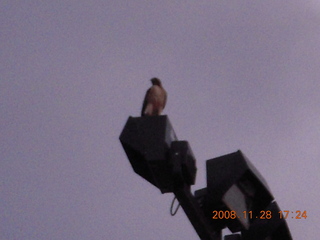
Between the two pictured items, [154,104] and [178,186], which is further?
[154,104]

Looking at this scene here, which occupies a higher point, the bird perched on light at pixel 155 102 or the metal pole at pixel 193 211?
the bird perched on light at pixel 155 102

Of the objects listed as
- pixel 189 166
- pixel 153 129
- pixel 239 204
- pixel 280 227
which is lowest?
pixel 280 227

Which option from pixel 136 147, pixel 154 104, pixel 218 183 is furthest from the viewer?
pixel 154 104

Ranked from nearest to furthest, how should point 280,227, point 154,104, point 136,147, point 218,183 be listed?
point 136,147, point 218,183, point 280,227, point 154,104

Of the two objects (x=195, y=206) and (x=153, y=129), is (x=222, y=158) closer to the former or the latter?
(x=195, y=206)

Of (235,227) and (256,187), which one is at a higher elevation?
(256,187)

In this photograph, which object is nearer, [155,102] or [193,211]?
[193,211]

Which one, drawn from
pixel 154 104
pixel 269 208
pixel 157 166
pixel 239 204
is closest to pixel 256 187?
pixel 239 204

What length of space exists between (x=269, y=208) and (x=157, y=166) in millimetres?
739

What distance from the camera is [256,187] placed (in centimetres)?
197

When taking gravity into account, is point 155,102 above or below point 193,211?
above

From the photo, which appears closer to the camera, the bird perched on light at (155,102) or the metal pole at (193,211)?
the metal pole at (193,211)

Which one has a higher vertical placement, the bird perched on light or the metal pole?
the bird perched on light

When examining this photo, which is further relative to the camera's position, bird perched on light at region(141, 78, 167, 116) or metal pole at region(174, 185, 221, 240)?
bird perched on light at region(141, 78, 167, 116)
